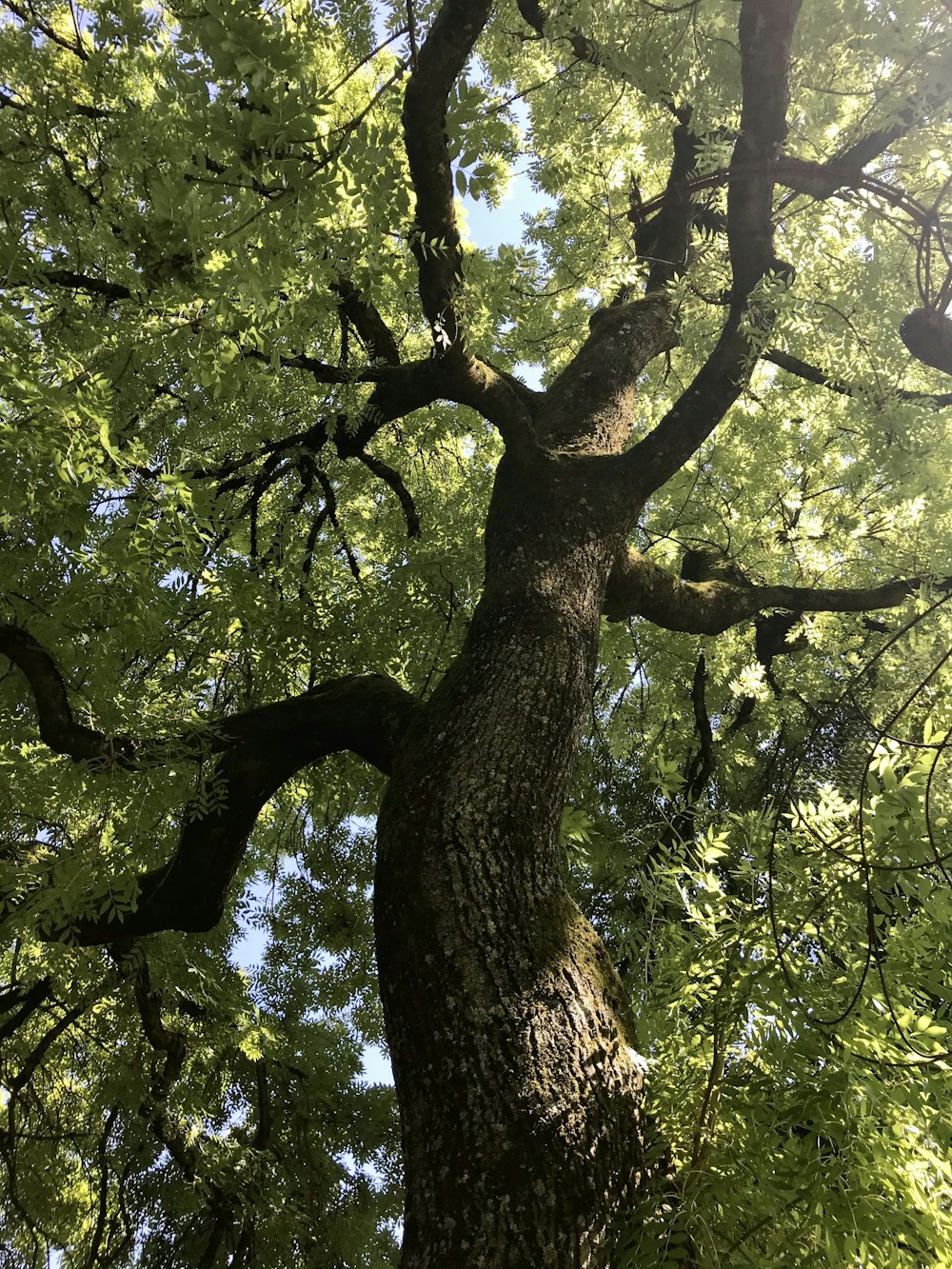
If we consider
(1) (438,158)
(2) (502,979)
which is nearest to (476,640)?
(2) (502,979)

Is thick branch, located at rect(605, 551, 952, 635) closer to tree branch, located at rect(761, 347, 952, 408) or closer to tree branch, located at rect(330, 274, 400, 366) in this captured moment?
tree branch, located at rect(761, 347, 952, 408)

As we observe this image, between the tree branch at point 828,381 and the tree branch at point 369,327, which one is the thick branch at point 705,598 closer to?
the tree branch at point 828,381

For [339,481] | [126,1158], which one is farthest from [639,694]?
[126,1158]

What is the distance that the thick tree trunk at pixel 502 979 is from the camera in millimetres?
1452

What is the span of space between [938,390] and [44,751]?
19.8 ft

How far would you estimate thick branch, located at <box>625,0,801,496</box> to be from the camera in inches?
96.4

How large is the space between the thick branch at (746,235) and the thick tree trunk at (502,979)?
101 cm

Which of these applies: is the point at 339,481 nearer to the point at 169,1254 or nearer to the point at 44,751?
the point at 44,751

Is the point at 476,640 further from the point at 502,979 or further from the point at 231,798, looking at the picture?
the point at 231,798

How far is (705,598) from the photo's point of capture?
3887mm

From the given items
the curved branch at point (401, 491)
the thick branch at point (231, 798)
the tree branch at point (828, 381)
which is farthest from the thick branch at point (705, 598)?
the curved branch at point (401, 491)

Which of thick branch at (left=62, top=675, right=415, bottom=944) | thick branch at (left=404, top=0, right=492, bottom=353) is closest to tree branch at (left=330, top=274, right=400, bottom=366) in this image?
thick branch at (left=404, top=0, right=492, bottom=353)

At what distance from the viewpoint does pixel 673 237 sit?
15.1ft

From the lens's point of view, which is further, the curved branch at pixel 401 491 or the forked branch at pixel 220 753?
the curved branch at pixel 401 491
